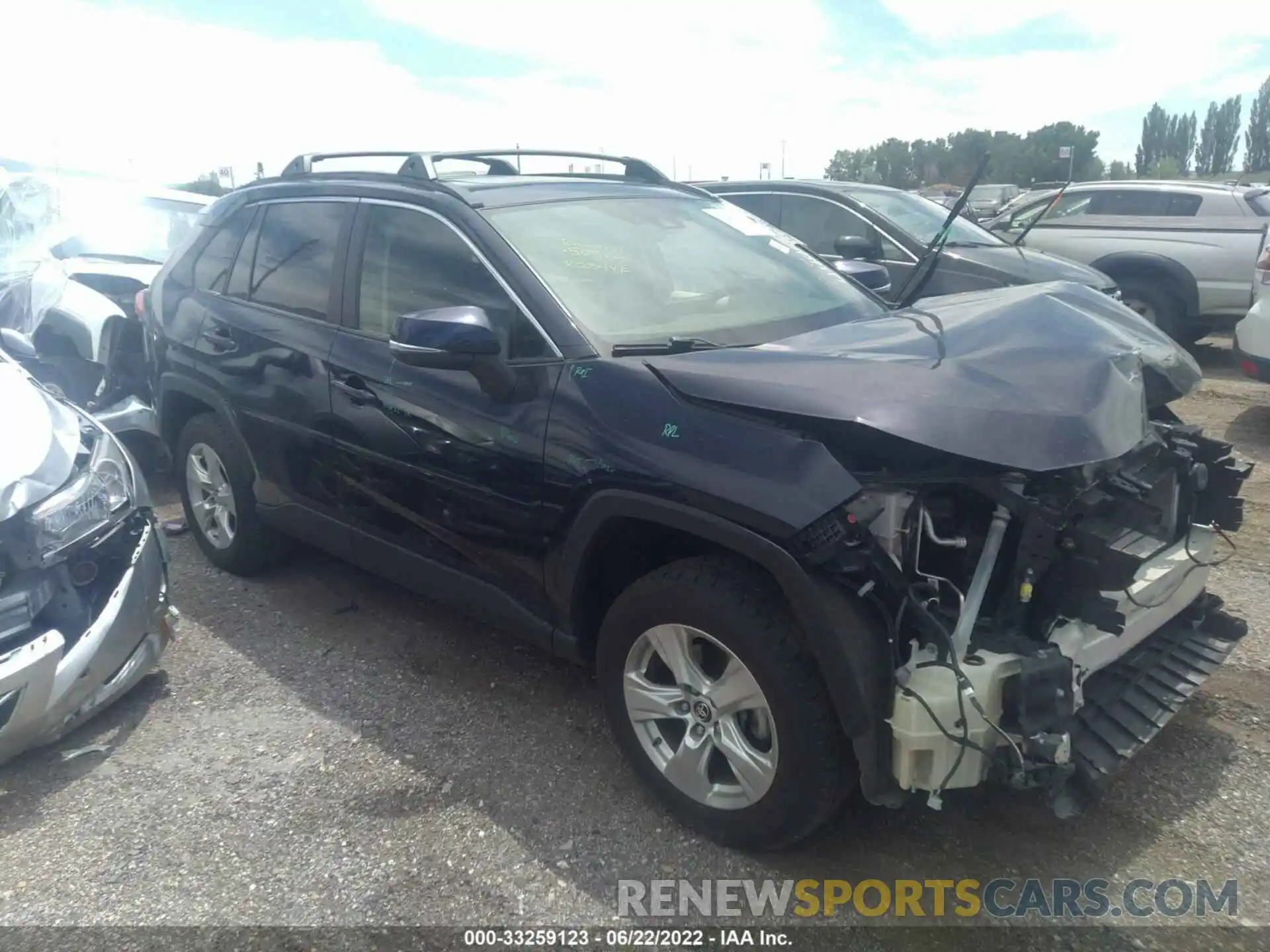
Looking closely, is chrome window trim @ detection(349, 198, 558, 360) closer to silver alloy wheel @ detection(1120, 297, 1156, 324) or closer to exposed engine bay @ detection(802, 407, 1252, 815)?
exposed engine bay @ detection(802, 407, 1252, 815)

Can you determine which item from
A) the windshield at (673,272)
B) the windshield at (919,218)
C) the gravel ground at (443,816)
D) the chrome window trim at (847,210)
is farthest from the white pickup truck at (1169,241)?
the gravel ground at (443,816)

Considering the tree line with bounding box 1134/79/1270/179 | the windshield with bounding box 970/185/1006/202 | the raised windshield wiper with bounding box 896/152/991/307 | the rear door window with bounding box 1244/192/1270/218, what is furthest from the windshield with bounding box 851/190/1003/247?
the tree line with bounding box 1134/79/1270/179

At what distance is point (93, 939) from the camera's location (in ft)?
8.13

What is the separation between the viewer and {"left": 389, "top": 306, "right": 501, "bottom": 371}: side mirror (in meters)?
2.78

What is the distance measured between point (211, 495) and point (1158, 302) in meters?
8.78

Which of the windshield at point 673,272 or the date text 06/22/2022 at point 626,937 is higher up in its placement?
the windshield at point 673,272

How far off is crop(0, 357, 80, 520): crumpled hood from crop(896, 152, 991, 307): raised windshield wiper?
310 cm

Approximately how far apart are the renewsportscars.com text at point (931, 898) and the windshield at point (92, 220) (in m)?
6.46

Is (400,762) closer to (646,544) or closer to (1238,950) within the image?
(646,544)

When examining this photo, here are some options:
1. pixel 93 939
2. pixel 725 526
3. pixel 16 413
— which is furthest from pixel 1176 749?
pixel 16 413

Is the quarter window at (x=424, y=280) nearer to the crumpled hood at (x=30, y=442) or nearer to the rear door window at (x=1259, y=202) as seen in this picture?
the crumpled hood at (x=30, y=442)

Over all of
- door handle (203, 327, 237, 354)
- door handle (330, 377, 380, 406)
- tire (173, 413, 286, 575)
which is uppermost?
door handle (203, 327, 237, 354)

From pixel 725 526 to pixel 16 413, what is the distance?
8.74 ft

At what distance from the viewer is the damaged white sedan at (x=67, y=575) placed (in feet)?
9.70
